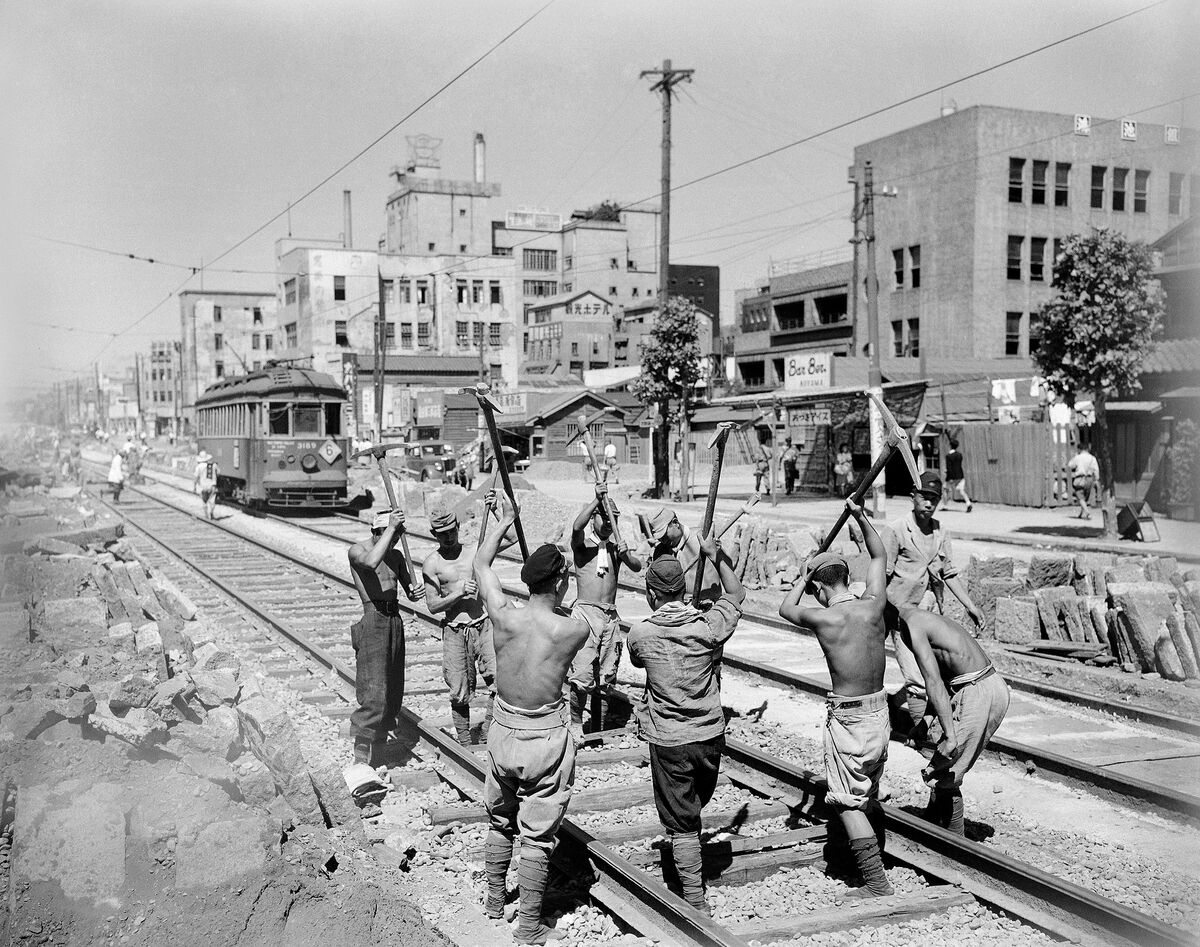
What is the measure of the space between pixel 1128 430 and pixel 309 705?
2214 centimetres

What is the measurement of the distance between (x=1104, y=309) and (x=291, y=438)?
61.2 feet

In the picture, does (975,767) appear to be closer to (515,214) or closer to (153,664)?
(153,664)

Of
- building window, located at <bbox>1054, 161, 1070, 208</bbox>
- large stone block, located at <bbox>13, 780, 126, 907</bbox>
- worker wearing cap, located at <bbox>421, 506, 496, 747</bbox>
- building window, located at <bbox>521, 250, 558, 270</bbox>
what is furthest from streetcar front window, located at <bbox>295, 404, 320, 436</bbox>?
building window, located at <bbox>521, 250, 558, 270</bbox>

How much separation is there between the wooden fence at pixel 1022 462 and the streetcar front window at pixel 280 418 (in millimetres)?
18121

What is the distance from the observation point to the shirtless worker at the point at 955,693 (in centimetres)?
614

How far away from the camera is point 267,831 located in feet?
18.6

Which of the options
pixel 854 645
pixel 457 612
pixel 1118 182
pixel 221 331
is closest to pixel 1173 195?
pixel 1118 182

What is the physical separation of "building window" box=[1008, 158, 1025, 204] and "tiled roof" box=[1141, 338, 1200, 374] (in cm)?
2087

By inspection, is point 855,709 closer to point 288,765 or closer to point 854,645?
point 854,645

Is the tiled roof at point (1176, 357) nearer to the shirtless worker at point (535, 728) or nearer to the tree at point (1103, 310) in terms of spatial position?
the tree at point (1103, 310)

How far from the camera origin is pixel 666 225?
32844mm

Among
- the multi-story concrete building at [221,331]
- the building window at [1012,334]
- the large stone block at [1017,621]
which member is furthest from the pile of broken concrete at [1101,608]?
the multi-story concrete building at [221,331]

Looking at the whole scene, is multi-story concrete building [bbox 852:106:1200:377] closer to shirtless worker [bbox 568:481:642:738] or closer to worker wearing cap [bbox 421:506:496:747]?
shirtless worker [bbox 568:481:642:738]

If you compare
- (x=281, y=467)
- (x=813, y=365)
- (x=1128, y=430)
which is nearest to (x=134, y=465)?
(x=281, y=467)
